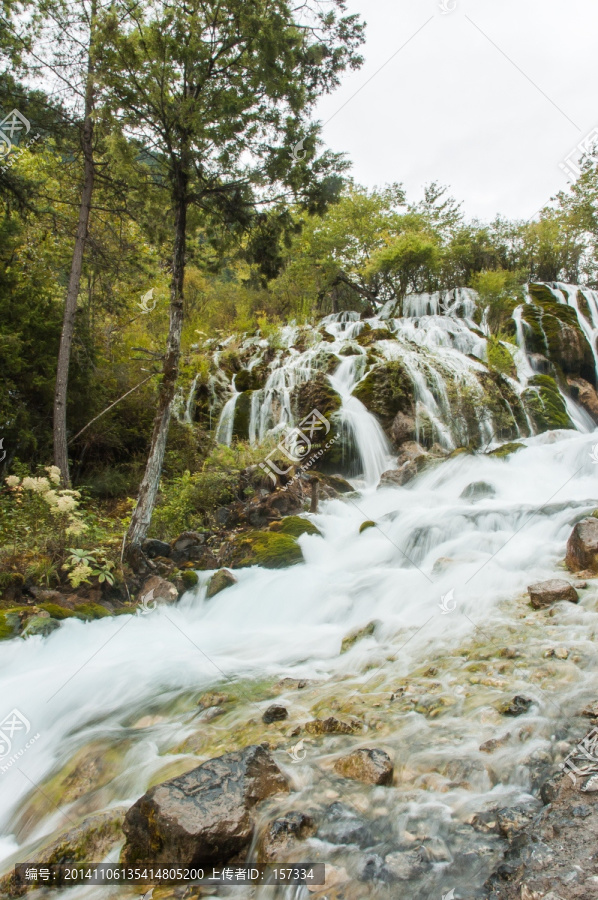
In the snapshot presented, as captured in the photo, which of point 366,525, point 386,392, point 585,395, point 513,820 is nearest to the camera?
point 513,820

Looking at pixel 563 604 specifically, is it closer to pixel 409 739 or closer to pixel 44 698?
pixel 409 739

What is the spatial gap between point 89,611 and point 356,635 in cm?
336

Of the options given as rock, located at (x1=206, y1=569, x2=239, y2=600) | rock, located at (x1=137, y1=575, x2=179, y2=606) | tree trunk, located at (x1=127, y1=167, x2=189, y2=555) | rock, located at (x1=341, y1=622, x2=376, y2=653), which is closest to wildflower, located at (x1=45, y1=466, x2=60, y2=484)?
tree trunk, located at (x1=127, y1=167, x2=189, y2=555)

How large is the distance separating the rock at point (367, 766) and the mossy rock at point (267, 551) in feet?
14.4

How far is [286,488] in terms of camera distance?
944cm

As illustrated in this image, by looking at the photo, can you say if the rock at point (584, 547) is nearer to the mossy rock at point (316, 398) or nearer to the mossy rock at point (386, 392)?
the mossy rock at point (386, 392)

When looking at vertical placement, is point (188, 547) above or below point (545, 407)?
below

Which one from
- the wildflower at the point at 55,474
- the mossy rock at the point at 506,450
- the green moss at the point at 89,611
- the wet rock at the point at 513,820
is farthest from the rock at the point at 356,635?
the mossy rock at the point at 506,450

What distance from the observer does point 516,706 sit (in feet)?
11.1

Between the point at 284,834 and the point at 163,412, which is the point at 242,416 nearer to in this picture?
the point at 163,412

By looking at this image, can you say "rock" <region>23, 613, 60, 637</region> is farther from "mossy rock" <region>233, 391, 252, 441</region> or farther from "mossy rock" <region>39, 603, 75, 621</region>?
"mossy rock" <region>233, 391, 252, 441</region>

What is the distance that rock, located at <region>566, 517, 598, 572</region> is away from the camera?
5.66m

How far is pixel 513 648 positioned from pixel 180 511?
6.11 m

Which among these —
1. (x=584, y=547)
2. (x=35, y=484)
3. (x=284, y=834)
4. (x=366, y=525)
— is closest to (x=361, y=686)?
(x=284, y=834)
